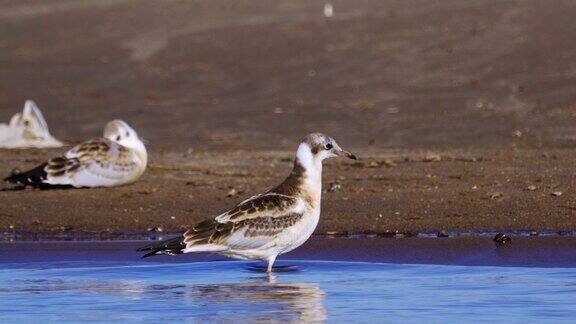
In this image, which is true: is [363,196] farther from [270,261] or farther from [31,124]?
[31,124]

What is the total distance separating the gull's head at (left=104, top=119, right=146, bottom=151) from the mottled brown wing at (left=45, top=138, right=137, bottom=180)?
318 mm

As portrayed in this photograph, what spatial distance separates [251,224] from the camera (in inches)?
411

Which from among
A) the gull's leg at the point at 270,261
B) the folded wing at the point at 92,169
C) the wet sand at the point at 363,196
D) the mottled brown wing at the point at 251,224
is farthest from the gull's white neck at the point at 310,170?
the folded wing at the point at 92,169

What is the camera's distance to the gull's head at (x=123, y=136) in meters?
14.9

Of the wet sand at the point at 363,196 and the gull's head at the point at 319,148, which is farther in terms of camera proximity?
the wet sand at the point at 363,196

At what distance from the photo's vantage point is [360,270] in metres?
10.4

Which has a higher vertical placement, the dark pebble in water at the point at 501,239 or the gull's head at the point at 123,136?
the gull's head at the point at 123,136

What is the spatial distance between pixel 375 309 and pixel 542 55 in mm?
12602

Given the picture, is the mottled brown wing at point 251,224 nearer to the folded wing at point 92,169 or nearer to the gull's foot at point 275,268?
the gull's foot at point 275,268

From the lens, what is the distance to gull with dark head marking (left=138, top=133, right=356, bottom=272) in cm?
1033

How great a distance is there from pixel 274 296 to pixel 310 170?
1434mm

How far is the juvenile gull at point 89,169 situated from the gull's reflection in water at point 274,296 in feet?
13.8

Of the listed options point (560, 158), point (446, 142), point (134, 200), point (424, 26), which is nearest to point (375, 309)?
point (134, 200)

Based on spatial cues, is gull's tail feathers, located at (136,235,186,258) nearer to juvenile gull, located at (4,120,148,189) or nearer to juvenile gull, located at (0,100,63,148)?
juvenile gull, located at (4,120,148,189)
